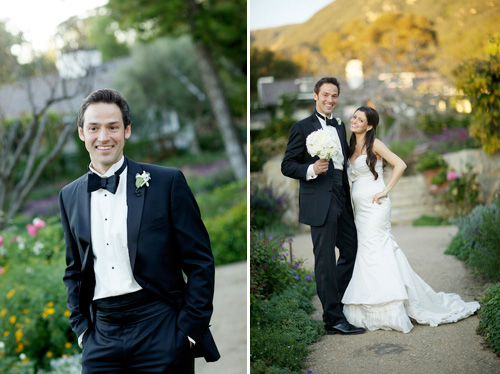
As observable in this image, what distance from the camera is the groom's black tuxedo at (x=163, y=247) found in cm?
248

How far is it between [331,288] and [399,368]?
611mm

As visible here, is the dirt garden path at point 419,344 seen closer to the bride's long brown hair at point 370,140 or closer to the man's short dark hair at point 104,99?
the bride's long brown hair at point 370,140

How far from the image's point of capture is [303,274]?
3.61 meters

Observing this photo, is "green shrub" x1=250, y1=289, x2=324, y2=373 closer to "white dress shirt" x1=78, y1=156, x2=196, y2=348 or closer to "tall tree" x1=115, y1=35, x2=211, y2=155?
"white dress shirt" x1=78, y1=156, x2=196, y2=348

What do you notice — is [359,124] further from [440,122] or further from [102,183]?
[440,122]

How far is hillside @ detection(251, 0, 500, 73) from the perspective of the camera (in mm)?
4094

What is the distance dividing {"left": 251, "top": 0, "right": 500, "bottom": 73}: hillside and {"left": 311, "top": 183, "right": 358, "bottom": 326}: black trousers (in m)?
1.42

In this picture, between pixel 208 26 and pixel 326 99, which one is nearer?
pixel 326 99

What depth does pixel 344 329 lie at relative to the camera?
3.43 metres

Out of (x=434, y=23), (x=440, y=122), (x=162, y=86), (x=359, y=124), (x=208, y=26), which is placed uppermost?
(x=208, y=26)

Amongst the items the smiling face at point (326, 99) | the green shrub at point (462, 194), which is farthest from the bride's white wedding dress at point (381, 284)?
the green shrub at point (462, 194)

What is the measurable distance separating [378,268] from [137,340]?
163 cm

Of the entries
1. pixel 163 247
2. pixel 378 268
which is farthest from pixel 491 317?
pixel 163 247

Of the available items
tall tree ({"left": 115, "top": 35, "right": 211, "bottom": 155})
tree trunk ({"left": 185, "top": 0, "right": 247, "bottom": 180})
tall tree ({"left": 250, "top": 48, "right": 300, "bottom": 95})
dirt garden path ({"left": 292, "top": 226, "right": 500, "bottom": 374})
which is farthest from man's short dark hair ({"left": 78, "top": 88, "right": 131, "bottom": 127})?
tall tree ({"left": 115, "top": 35, "right": 211, "bottom": 155})
